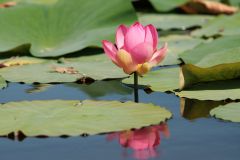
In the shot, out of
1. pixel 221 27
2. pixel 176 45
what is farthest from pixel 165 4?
pixel 176 45

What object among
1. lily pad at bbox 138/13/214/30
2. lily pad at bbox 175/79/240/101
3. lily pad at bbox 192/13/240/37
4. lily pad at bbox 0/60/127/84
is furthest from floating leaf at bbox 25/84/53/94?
lily pad at bbox 138/13/214/30

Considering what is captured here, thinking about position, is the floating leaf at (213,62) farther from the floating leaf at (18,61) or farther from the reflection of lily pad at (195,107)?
the floating leaf at (18,61)

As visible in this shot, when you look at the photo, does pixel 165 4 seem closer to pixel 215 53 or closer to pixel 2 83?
pixel 215 53

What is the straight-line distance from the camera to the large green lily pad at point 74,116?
6.62 feet

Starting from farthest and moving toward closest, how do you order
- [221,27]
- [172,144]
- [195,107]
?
[221,27] < [195,107] < [172,144]

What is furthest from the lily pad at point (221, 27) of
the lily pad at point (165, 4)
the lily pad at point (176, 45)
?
the lily pad at point (165, 4)

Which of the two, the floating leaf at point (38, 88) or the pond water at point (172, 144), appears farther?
the floating leaf at point (38, 88)

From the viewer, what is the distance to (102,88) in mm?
2637

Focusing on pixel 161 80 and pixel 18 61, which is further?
pixel 18 61

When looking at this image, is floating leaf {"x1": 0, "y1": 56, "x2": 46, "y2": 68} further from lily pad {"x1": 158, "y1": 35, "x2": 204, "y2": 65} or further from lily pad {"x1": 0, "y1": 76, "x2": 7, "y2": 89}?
lily pad {"x1": 158, "y1": 35, "x2": 204, "y2": 65}

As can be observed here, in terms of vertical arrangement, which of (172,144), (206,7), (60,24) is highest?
(206,7)

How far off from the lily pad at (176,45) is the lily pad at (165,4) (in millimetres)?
688

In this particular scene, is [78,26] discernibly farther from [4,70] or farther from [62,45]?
[4,70]

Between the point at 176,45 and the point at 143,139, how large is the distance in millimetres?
1495
